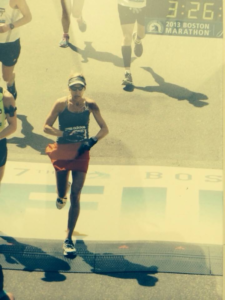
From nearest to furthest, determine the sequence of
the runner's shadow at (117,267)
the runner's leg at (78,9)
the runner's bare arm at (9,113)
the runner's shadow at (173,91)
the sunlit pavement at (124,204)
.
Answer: the runner's shadow at (117,267) < the runner's bare arm at (9,113) < the sunlit pavement at (124,204) < the runner's leg at (78,9) < the runner's shadow at (173,91)

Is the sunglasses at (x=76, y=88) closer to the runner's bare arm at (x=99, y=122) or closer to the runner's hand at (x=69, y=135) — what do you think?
the runner's bare arm at (x=99, y=122)

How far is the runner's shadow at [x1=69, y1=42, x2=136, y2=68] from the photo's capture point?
8.55 m

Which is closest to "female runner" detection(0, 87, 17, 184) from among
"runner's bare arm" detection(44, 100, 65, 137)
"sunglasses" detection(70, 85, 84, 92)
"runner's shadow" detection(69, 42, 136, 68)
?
"runner's bare arm" detection(44, 100, 65, 137)

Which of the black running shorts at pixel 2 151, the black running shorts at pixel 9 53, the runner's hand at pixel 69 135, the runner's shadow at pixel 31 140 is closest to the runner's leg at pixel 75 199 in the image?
the runner's hand at pixel 69 135

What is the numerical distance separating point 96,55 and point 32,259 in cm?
291

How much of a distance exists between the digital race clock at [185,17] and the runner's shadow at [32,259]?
3.21m

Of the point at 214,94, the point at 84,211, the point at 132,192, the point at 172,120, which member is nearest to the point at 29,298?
the point at 84,211

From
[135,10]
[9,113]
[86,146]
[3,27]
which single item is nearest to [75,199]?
[86,146]

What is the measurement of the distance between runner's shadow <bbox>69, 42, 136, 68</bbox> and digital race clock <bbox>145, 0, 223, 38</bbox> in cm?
54

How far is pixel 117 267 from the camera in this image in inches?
269

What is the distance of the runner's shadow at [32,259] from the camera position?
22.2ft

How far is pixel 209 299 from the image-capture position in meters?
6.51

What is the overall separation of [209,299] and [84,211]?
1731mm

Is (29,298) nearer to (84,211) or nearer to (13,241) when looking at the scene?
(13,241)
